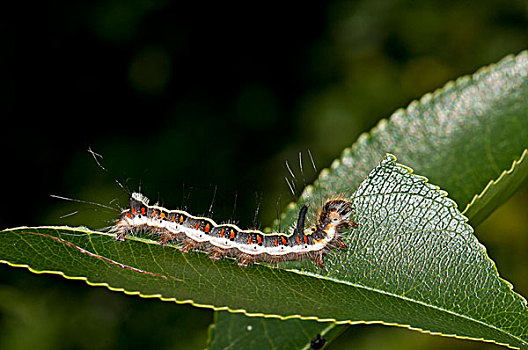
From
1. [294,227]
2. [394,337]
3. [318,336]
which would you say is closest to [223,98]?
[394,337]

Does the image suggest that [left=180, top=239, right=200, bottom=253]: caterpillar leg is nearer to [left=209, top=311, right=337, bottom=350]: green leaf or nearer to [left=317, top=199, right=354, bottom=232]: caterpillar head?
[left=209, top=311, right=337, bottom=350]: green leaf

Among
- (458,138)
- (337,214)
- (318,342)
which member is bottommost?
(318,342)

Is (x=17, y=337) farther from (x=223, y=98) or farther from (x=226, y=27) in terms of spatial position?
(x=226, y=27)

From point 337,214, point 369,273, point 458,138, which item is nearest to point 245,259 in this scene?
point 337,214

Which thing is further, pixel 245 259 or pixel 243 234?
pixel 243 234

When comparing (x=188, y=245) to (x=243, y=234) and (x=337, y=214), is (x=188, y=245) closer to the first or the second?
(x=243, y=234)

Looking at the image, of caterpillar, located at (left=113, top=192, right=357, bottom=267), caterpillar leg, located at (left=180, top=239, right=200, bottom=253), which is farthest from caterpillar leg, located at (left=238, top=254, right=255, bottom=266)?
caterpillar leg, located at (left=180, top=239, right=200, bottom=253)
